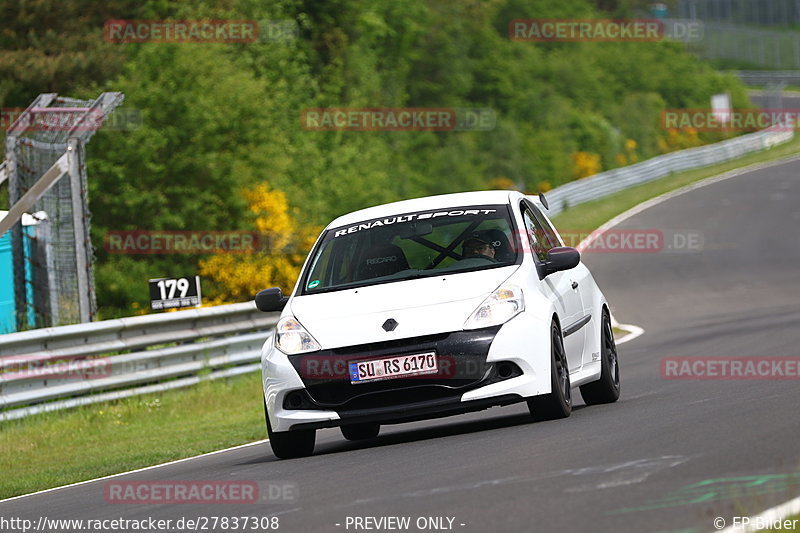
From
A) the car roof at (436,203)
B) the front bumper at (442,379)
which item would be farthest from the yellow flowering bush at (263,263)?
the front bumper at (442,379)

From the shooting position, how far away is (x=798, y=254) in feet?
119

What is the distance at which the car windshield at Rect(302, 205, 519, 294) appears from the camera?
1066 centimetres

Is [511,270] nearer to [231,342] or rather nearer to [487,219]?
[487,219]

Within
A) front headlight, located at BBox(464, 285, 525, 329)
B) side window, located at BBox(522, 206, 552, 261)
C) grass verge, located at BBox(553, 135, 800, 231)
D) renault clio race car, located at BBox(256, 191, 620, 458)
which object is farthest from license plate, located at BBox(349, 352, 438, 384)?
grass verge, located at BBox(553, 135, 800, 231)

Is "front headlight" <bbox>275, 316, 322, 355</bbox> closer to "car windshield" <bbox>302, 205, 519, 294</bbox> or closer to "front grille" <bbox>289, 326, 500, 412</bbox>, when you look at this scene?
"front grille" <bbox>289, 326, 500, 412</bbox>

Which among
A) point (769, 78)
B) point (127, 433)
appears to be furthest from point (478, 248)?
point (769, 78)

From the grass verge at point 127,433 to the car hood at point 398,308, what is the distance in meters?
2.53

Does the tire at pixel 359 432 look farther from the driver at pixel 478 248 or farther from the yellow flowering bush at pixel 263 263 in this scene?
the yellow flowering bush at pixel 263 263

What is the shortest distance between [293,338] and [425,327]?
3.10ft

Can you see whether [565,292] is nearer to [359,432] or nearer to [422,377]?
[422,377]

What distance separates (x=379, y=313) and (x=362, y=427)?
184 centimetres

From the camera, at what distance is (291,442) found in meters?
10.4

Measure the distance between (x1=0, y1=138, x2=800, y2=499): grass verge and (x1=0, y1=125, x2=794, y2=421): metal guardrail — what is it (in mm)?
165

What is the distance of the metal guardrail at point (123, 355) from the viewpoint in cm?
1585
